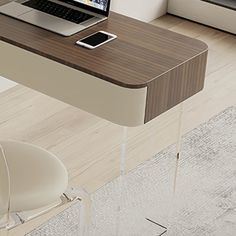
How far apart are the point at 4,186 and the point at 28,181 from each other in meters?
0.19

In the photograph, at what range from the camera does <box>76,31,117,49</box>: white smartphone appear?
2.82 metres

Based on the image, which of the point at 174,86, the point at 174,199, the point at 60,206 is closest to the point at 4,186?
the point at 60,206

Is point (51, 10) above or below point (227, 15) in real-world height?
above

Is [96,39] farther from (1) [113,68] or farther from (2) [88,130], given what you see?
(2) [88,130]

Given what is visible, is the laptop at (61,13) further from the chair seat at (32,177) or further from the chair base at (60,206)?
the chair base at (60,206)

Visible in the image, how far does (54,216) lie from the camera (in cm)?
315

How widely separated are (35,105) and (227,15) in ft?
4.89

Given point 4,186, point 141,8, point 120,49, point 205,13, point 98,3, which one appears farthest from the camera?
point 205,13

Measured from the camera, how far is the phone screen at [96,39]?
112 inches

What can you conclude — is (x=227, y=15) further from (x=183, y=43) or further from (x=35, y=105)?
(x=183, y=43)

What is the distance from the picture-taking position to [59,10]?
9.91ft

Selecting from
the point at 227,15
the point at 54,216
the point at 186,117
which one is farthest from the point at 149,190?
the point at 227,15

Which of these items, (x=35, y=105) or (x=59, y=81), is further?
(x=35, y=105)

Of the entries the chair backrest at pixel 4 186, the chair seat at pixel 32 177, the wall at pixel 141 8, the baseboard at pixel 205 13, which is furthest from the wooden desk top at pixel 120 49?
the baseboard at pixel 205 13
